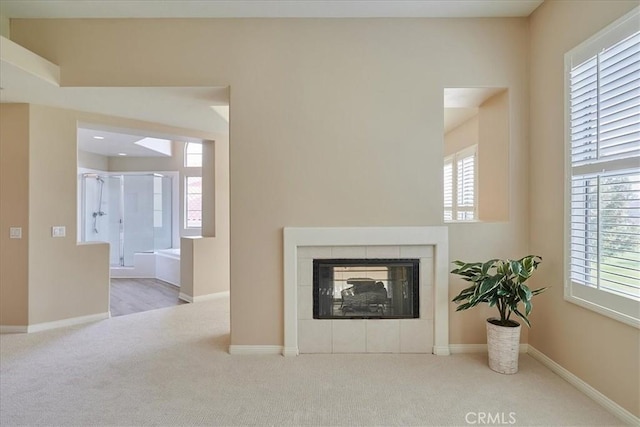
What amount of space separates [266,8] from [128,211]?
5.75 meters

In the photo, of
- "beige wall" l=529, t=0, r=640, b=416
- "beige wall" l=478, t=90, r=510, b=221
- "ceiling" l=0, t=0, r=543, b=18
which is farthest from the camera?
"beige wall" l=478, t=90, r=510, b=221

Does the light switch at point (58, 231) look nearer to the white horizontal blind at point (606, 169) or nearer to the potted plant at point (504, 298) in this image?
the potted plant at point (504, 298)

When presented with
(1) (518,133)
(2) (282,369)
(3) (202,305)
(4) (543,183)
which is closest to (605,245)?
(4) (543,183)

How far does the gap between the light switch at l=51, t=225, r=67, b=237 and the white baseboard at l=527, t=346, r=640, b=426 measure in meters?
4.91

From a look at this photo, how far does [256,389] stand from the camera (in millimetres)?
2311

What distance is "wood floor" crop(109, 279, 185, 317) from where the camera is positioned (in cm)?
432

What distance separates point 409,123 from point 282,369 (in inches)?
93.3

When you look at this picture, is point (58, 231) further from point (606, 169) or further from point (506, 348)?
point (606, 169)

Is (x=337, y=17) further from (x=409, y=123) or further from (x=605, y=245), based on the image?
(x=605, y=245)

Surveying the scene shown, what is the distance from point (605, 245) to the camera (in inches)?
82.3

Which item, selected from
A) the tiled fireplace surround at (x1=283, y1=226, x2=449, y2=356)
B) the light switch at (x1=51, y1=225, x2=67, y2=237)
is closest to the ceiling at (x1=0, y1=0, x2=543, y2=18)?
the tiled fireplace surround at (x1=283, y1=226, x2=449, y2=356)

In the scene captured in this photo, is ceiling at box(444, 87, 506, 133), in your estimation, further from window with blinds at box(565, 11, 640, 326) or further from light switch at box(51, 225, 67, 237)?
light switch at box(51, 225, 67, 237)

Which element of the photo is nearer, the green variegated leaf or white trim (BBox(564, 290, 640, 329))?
white trim (BBox(564, 290, 640, 329))
